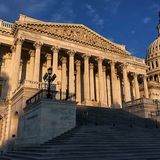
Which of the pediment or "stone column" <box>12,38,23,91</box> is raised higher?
the pediment

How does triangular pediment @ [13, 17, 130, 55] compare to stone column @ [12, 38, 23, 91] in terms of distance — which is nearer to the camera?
stone column @ [12, 38, 23, 91]

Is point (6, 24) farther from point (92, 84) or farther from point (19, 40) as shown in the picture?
point (92, 84)

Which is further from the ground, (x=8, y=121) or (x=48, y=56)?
(x=48, y=56)

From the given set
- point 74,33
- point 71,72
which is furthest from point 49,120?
point 74,33


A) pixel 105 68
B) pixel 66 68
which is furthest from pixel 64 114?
pixel 105 68

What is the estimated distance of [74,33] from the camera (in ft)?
142

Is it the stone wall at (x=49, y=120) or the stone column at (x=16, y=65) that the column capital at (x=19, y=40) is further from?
the stone wall at (x=49, y=120)

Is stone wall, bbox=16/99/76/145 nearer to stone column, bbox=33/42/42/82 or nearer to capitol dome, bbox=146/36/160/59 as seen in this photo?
stone column, bbox=33/42/42/82

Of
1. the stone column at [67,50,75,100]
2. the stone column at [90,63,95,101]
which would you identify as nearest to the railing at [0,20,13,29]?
the stone column at [67,50,75,100]

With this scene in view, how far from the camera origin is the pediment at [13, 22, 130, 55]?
3800 centimetres

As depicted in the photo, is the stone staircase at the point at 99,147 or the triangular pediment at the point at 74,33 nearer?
the stone staircase at the point at 99,147

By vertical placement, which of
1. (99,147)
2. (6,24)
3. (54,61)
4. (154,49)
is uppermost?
(154,49)

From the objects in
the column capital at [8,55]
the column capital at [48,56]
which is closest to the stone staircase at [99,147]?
the column capital at [48,56]

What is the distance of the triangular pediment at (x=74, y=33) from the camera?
37.8 meters
